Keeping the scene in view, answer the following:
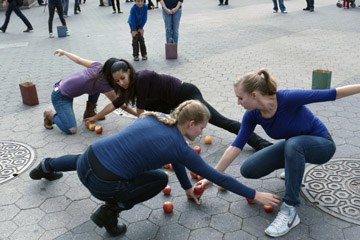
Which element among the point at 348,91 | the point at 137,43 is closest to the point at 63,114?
the point at 348,91

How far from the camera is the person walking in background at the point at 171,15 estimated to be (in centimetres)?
952

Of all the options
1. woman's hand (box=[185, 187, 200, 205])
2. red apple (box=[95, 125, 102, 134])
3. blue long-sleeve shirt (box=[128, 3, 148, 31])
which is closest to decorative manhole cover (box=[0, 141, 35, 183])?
red apple (box=[95, 125, 102, 134])

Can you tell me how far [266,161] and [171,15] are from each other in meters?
6.82

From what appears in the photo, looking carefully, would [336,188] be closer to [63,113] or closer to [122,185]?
[122,185]

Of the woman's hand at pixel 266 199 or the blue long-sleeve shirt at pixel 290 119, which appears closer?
the woman's hand at pixel 266 199

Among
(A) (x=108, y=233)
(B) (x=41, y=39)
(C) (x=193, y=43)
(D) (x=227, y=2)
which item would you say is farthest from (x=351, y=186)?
(D) (x=227, y=2)

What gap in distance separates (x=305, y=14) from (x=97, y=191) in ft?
47.4

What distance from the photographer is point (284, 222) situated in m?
3.28

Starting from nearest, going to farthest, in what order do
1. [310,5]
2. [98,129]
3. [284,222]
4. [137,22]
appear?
[284,222] → [98,129] → [137,22] → [310,5]

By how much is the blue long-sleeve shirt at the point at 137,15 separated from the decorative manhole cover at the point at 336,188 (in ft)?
20.3

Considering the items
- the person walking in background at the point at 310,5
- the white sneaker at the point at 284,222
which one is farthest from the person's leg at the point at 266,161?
the person walking in background at the point at 310,5

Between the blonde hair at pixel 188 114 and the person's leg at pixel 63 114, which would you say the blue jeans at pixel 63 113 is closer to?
the person's leg at pixel 63 114

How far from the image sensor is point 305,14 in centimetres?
1541

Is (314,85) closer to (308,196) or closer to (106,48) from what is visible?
(308,196)
